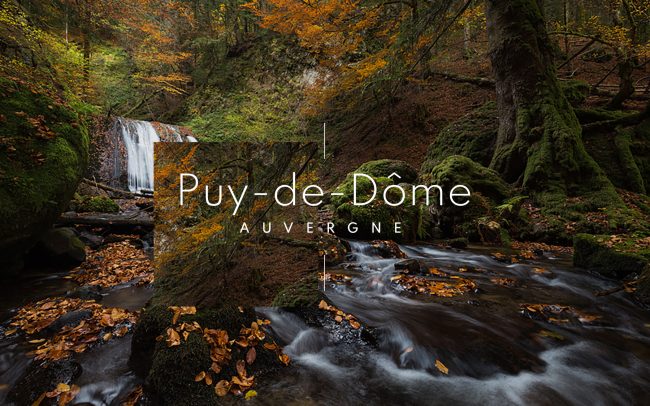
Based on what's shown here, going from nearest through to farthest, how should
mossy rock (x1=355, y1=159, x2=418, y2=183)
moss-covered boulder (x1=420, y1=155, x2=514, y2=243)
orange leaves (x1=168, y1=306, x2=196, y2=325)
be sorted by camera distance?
orange leaves (x1=168, y1=306, x2=196, y2=325)
moss-covered boulder (x1=420, y1=155, x2=514, y2=243)
mossy rock (x1=355, y1=159, x2=418, y2=183)

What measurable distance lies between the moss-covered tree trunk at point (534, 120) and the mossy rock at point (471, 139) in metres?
0.83

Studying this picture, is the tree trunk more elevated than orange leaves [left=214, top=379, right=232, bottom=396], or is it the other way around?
the tree trunk

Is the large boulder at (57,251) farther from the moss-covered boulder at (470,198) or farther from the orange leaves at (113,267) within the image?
the moss-covered boulder at (470,198)

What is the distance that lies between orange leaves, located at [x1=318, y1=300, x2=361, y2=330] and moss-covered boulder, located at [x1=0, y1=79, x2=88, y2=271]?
445cm

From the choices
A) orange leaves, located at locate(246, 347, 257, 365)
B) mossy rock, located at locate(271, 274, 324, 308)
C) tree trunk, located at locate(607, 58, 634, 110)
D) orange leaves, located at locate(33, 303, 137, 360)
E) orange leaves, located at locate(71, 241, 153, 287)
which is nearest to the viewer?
orange leaves, located at locate(246, 347, 257, 365)

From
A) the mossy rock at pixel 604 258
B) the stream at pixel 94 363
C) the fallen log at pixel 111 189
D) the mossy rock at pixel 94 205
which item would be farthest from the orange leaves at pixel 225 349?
the fallen log at pixel 111 189

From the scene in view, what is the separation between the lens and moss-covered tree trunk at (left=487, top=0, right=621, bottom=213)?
7969 millimetres

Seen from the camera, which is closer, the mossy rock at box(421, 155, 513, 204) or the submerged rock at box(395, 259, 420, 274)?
the submerged rock at box(395, 259, 420, 274)

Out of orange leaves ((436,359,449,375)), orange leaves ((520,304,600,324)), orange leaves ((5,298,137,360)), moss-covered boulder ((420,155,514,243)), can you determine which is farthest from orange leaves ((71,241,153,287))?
moss-covered boulder ((420,155,514,243))

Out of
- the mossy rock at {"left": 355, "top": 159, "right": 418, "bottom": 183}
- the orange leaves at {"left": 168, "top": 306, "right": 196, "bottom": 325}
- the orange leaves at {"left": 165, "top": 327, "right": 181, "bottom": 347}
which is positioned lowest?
the orange leaves at {"left": 165, "top": 327, "right": 181, "bottom": 347}

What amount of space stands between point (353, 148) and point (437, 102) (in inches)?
162

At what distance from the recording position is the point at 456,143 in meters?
10.8

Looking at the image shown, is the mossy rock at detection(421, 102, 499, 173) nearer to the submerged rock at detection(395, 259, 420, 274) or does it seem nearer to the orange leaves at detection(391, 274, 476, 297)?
the submerged rock at detection(395, 259, 420, 274)

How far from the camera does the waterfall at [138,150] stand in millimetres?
15000
